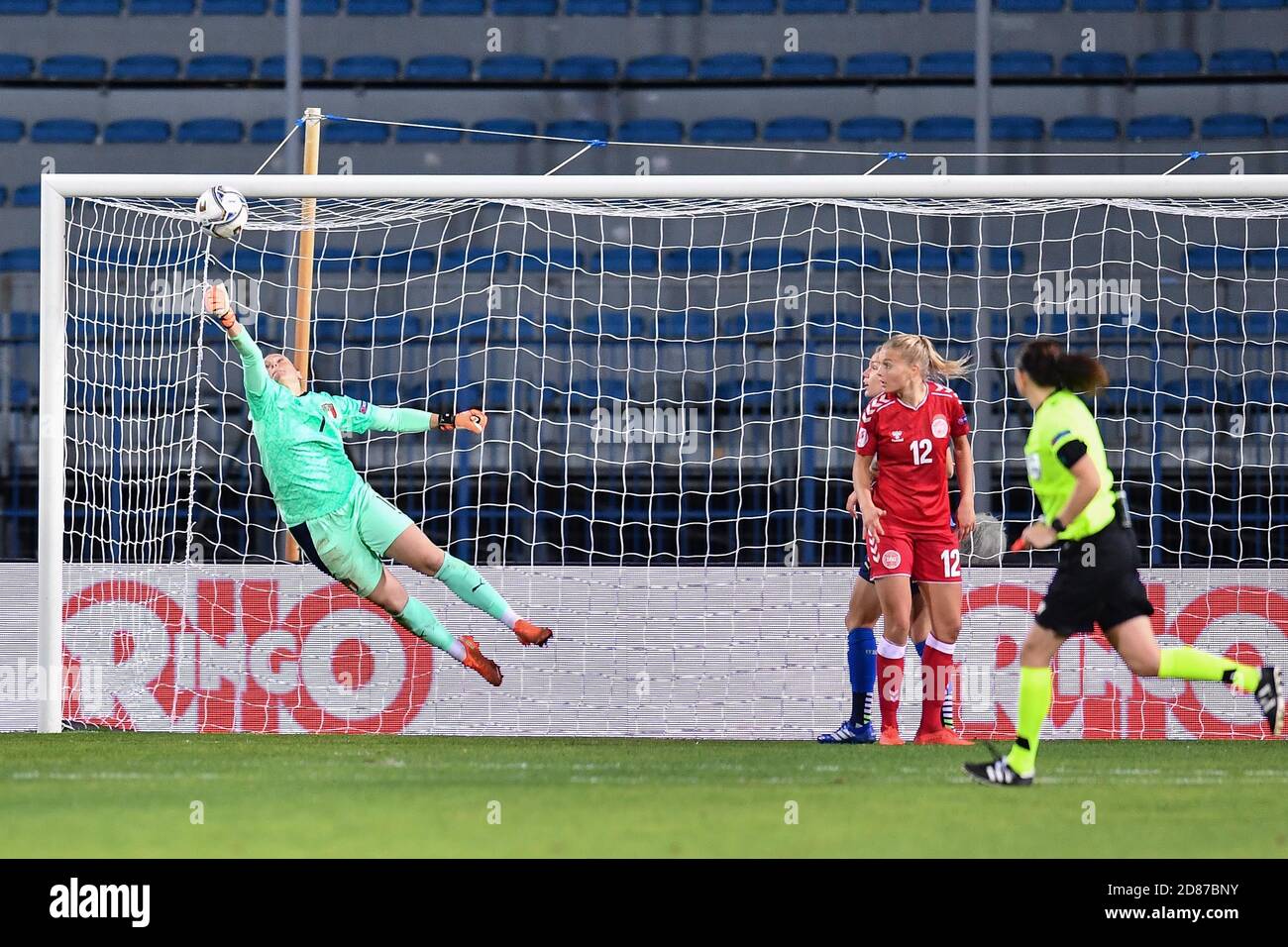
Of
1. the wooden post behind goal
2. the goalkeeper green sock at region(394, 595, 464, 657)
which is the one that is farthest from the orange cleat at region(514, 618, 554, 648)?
the wooden post behind goal

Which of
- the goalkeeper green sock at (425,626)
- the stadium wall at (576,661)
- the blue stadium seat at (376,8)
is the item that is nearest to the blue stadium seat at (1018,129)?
the blue stadium seat at (376,8)

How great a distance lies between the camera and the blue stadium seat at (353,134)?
14852 millimetres

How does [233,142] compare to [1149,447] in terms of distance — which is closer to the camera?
[1149,447]

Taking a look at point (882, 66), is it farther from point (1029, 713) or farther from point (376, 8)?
point (1029, 713)

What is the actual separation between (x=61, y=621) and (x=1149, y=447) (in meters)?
7.01

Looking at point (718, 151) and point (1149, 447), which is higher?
point (718, 151)

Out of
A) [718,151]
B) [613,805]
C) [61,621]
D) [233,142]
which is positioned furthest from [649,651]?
[233,142]

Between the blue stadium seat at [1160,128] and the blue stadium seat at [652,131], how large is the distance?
13.0 ft

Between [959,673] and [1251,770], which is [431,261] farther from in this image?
[1251,770]

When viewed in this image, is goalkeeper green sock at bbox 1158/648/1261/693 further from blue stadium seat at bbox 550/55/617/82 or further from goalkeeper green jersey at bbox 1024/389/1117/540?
blue stadium seat at bbox 550/55/617/82

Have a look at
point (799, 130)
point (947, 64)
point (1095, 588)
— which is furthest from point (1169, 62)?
point (1095, 588)

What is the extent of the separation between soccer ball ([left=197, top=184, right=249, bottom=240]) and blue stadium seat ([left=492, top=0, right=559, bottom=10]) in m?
8.27
